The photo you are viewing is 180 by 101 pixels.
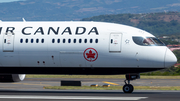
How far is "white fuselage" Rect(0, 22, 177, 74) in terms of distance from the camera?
26938 millimetres

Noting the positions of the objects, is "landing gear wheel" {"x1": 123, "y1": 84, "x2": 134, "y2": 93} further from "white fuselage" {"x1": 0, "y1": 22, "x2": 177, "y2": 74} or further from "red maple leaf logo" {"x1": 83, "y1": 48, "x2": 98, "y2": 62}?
"red maple leaf logo" {"x1": 83, "y1": 48, "x2": 98, "y2": 62}

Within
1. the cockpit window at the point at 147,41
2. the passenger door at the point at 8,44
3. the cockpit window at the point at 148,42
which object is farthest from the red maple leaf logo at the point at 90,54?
the passenger door at the point at 8,44

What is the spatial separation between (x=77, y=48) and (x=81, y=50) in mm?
373

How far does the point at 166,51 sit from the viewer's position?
26.6 meters

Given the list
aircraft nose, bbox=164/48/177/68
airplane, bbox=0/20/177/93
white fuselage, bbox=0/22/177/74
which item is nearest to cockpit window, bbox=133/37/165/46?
airplane, bbox=0/20/177/93

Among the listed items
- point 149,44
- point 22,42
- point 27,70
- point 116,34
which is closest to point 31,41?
point 22,42

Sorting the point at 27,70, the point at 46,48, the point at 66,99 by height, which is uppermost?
the point at 46,48

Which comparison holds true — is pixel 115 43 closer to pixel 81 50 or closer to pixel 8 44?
pixel 81 50

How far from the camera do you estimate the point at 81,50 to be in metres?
27.5

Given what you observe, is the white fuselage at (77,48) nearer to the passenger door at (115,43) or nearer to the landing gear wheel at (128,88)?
the passenger door at (115,43)

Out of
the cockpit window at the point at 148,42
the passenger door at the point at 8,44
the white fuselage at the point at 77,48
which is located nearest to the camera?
the white fuselage at the point at 77,48

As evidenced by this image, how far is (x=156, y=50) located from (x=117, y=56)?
310cm

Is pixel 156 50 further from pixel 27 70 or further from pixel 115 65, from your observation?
pixel 27 70

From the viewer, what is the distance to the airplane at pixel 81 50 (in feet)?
88.6
